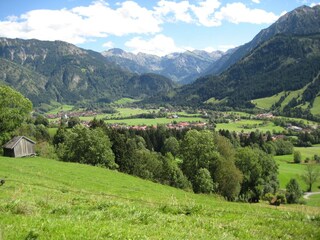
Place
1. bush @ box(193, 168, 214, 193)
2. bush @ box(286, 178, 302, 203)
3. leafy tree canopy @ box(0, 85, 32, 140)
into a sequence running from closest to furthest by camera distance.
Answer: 1. leafy tree canopy @ box(0, 85, 32, 140)
2. bush @ box(193, 168, 214, 193)
3. bush @ box(286, 178, 302, 203)

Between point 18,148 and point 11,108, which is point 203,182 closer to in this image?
point 18,148

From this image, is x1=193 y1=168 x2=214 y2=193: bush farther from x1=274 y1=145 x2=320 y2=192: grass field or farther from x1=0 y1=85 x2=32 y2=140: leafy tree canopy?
x1=274 y1=145 x2=320 y2=192: grass field

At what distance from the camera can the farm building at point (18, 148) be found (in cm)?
6906

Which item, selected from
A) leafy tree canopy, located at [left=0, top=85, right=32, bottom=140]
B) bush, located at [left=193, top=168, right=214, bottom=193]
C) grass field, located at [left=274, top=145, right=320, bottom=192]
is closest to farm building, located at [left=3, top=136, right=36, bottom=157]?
leafy tree canopy, located at [left=0, top=85, right=32, bottom=140]

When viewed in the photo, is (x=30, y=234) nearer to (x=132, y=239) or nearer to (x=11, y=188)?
(x=132, y=239)

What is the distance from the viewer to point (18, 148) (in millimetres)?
70500

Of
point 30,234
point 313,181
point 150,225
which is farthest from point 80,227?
point 313,181

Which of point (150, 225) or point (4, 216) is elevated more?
point (4, 216)

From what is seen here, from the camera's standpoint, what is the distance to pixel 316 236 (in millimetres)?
13312

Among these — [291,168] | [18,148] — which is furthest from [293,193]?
[18,148]

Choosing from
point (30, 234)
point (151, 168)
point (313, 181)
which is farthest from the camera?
point (313, 181)

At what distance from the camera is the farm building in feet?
227

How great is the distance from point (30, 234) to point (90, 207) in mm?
6725

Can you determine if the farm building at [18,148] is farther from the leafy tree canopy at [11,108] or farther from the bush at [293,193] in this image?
the bush at [293,193]
